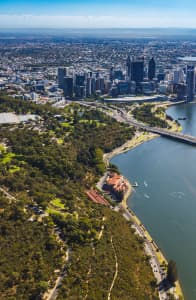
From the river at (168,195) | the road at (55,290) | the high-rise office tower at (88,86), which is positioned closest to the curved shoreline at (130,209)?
the river at (168,195)

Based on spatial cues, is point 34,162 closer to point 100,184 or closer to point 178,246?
point 100,184

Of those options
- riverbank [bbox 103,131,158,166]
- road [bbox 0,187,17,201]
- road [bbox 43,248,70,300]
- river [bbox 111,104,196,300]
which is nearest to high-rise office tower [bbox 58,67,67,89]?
riverbank [bbox 103,131,158,166]

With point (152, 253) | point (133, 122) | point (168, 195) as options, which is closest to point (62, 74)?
point (133, 122)

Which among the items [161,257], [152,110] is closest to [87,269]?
[161,257]

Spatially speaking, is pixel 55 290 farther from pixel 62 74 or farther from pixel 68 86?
pixel 62 74

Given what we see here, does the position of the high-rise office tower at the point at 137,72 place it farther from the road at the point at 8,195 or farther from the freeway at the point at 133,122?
the road at the point at 8,195

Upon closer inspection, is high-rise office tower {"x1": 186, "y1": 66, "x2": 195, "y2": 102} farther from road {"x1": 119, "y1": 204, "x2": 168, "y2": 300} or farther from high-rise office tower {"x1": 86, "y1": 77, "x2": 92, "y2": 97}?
road {"x1": 119, "y1": 204, "x2": 168, "y2": 300}

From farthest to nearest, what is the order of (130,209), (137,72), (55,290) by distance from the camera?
(137,72) < (130,209) < (55,290)
